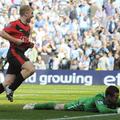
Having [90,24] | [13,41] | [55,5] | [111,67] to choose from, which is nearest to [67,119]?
[13,41]

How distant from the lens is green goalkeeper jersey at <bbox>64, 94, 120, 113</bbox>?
10.1 m

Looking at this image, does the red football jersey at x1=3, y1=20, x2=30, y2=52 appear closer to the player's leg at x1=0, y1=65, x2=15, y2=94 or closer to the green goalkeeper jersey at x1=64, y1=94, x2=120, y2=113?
the player's leg at x1=0, y1=65, x2=15, y2=94

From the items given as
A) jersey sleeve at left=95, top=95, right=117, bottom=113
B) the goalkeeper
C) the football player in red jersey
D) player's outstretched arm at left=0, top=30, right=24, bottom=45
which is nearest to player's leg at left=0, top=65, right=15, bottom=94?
the football player in red jersey

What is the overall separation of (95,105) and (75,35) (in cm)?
1789

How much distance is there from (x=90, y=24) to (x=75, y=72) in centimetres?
265

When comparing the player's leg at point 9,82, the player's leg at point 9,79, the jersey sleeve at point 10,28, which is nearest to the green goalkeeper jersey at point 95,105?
the player's leg at point 9,82

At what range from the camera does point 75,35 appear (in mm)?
28281

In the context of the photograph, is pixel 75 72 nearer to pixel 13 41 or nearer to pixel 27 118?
pixel 13 41

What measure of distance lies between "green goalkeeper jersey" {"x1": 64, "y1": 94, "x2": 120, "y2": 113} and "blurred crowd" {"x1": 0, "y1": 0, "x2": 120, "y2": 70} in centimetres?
1540

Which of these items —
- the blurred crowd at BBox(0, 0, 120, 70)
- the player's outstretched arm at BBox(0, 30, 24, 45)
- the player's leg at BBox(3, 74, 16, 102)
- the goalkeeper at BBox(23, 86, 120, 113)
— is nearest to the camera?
the goalkeeper at BBox(23, 86, 120, 113)

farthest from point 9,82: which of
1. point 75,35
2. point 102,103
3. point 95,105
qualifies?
point 75,35

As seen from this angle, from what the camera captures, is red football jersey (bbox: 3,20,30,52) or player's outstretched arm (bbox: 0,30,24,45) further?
red football jersey (bbox: 3,20,30,52)

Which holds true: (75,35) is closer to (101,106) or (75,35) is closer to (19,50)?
(19,50)

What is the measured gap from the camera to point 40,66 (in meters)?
27.8
